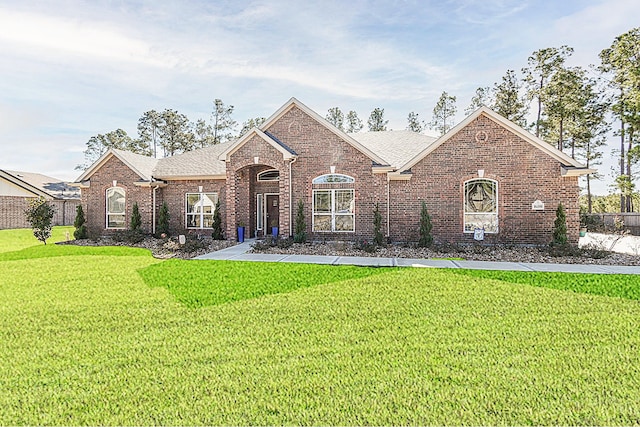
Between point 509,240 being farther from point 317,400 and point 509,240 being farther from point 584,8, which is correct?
point 317,400

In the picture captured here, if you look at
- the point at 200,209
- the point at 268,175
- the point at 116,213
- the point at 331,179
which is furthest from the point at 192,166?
the point at 331,179

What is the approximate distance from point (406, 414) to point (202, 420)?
1611 millimetres

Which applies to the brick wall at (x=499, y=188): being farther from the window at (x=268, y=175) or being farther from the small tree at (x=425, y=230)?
the window at (x=268, y=175)

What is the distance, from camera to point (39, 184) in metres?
31.5

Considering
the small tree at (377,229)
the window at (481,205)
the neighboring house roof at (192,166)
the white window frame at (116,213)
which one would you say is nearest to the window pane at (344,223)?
the small tree at (377,229)

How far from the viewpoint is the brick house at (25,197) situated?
85.7 ft

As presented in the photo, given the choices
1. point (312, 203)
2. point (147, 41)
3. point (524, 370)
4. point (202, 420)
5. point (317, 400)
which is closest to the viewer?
point (202, 420)

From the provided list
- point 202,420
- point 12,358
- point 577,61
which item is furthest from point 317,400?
point 577,61

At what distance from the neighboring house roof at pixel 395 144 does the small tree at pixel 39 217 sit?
14.5m

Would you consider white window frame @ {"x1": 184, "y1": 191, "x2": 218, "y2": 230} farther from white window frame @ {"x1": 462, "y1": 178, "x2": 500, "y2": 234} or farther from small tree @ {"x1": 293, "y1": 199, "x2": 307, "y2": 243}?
white window frame @ {"x1": 462, "y1": 178, "x2": 500, "y2": 234}

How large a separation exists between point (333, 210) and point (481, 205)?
5845mm

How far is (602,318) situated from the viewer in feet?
17.2

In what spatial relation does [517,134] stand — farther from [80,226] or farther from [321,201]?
[80,226]

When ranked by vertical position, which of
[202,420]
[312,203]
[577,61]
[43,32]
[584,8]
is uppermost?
[577,61]
